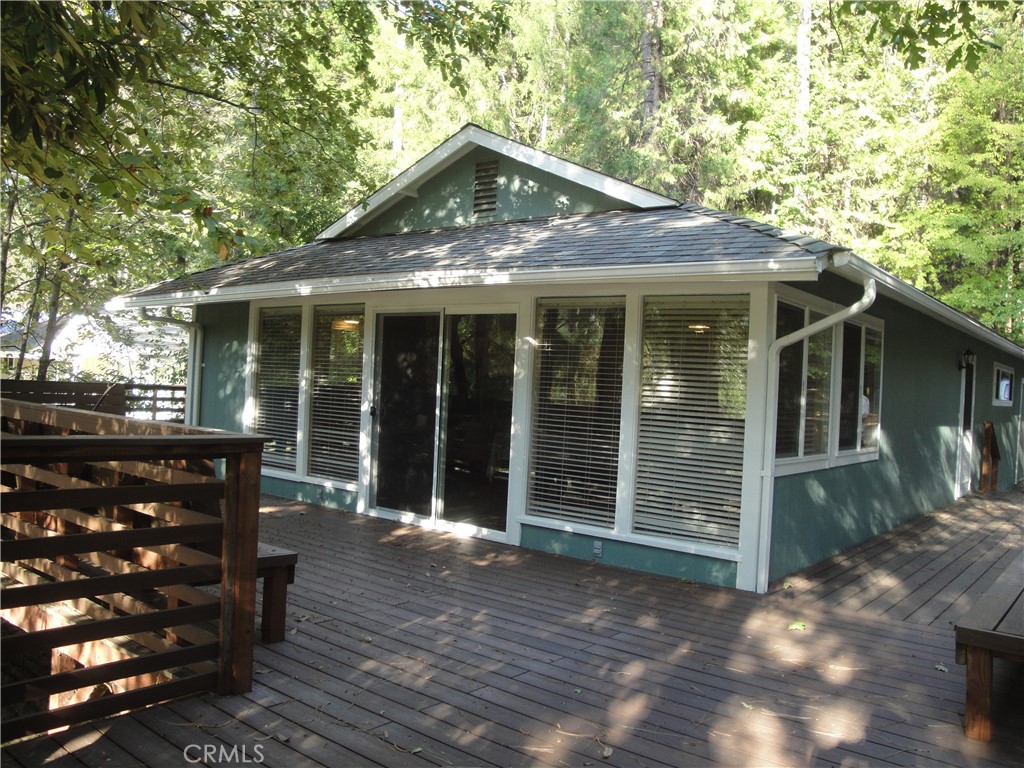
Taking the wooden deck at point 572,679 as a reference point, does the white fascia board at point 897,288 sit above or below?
above

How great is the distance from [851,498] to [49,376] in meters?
14.8

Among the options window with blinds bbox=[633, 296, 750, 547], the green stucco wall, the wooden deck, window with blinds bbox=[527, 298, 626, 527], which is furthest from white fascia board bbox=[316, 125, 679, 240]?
the wooden deck

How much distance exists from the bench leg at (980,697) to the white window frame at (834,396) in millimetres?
2246

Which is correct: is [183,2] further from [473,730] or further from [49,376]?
[49,376]

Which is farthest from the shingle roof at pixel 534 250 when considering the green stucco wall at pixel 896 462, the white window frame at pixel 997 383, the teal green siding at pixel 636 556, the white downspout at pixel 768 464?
the white window frame at pixel 997 383

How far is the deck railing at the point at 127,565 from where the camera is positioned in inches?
104

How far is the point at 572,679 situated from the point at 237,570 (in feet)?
5.20

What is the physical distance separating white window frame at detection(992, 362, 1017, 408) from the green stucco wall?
0.71 ft

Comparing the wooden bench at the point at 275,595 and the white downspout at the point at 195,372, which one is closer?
the wooden bench at the point at 275,595

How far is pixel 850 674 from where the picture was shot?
148 inches

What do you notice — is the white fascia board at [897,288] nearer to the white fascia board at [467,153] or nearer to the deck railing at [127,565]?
the white fascia board at [467,153]

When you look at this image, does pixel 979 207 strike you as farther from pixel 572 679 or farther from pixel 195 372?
pixel 572 679

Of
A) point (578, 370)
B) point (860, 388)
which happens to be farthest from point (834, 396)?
point (578, 370)

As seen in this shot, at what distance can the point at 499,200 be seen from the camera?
24.7 feet
